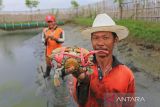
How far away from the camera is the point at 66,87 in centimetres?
814

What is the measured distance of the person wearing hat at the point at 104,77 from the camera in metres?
2.93

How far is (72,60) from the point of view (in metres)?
2.49


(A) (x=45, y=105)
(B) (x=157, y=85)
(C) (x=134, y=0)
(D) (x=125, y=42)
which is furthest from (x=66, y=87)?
(C) (x=134, y=0)

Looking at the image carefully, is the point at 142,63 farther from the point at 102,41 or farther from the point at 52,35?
the point at 102,41

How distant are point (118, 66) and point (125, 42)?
519 inches

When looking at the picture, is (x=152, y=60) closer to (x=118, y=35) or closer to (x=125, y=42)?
(x=125, y=42)

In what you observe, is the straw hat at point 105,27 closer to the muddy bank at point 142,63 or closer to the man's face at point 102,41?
A: the man's face at point 102,41

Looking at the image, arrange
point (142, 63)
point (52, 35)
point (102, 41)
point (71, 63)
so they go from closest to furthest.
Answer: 1. point (71, 63)
2. point (102, 41)
3. point (52, 35)
4. point (142, 63)

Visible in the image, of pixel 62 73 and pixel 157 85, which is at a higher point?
pixel 62 73

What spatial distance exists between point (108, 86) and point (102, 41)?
1.38 ft

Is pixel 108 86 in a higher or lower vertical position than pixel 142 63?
higher

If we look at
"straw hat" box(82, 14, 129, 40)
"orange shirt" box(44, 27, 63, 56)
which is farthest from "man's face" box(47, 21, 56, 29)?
"straw hat" box(82, 14, 129, 40)

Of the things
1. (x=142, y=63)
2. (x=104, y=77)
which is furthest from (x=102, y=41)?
(x=142, y=63)

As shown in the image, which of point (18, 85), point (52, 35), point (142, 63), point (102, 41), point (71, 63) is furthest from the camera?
point (142, 63)
